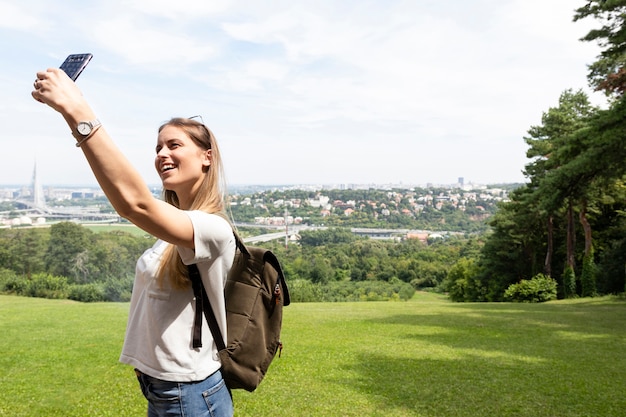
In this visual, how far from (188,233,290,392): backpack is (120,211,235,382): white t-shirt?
5 cm

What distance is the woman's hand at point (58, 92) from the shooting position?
0.96 metres

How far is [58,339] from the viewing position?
934cm

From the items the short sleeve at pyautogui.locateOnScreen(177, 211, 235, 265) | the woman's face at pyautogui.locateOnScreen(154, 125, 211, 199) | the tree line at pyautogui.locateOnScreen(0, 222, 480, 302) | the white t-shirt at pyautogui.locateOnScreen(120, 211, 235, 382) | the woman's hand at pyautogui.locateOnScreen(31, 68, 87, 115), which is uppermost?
the woman's hand at pyautogui.locateOnScreen(31, 68, 87, 115)

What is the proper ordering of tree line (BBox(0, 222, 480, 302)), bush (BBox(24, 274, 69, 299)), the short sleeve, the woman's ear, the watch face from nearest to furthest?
the watch face < the short sleeve < the woman's ear < tree line (BBox(0, 222, 480, 302)) < bush (BBox(24, 274, 69, 299))

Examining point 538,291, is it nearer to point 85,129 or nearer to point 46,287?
point 46,287

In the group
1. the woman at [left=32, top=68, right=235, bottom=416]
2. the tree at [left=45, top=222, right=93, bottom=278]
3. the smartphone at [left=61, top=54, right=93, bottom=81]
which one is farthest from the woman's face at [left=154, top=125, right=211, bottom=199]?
the tree at [left=45, top=222, right=93, bottom=278]

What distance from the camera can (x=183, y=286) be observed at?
4.30 ft

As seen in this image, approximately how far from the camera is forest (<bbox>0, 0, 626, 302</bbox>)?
10367 mm

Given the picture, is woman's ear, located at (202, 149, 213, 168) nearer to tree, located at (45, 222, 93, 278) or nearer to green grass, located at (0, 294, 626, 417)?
green grass, located at (0, 294, 626, 417)

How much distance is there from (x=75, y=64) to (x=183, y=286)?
0.56 meters

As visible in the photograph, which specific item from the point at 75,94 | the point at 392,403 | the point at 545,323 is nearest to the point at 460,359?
the point at 392,403

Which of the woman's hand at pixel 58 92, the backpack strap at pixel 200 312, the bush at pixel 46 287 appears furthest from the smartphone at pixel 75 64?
the bush at pixel 46 287

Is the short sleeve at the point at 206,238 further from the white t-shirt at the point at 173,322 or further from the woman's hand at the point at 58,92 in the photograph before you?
the woman's hand at the point at 58,92

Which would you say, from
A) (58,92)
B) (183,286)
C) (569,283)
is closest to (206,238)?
(183,286)
